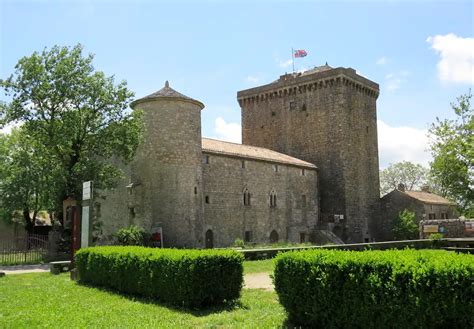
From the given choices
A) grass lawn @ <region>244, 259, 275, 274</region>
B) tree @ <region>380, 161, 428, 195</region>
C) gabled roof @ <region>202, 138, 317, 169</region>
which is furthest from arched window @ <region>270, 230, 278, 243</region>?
tree @ <region>380, 161, 428, 195</region>

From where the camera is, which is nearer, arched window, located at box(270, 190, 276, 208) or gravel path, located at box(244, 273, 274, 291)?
gravel path, located at box(244, 273, 274, 291)

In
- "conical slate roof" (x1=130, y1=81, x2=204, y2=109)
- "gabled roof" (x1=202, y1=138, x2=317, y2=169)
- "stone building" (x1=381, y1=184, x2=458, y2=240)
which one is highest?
"conical slate roof" (x1=130, y1=81, x2=204, y2=109)

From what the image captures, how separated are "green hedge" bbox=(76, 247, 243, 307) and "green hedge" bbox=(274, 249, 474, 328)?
6.45 feet

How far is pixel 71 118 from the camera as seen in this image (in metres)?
25.0

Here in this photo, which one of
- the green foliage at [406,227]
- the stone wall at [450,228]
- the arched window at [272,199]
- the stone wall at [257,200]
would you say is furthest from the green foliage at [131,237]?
the green foliage at [406,227]

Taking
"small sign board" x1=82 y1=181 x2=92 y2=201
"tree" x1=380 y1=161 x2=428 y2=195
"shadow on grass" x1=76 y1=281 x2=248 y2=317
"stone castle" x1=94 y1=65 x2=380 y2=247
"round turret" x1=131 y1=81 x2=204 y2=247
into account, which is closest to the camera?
"shadow on grass" x1=76 y1=281 x2=248 y2=317

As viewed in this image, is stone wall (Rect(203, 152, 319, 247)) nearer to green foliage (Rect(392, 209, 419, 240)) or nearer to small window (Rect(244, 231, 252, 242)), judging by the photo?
small window (Rect(244, 231, 252, 242))

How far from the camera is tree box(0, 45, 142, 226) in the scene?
24.7 m

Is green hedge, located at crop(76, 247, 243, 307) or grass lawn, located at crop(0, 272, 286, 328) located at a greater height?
green hedge, located at crop(76, 247, 243, 307)

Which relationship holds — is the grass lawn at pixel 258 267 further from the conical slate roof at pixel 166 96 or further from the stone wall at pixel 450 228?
the stone wall at pixel 450 228

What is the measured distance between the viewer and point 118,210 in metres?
30.8

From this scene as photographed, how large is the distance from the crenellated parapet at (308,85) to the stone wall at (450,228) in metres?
14.7

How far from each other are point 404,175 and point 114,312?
72.6 metres

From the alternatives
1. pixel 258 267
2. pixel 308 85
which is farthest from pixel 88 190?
pixel 308 85
